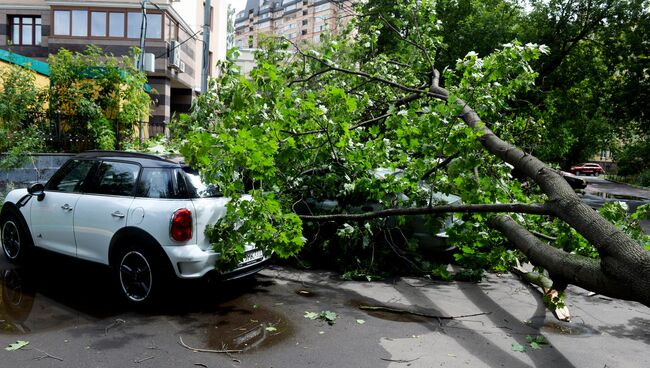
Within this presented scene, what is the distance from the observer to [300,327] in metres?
4.96

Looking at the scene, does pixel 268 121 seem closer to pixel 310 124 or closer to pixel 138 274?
pixel 310 124

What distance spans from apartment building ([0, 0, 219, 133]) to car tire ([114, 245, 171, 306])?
22.2 metres

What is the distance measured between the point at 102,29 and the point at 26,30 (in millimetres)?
5919

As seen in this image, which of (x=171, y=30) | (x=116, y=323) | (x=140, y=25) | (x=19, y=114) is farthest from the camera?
(x=171, y=30)

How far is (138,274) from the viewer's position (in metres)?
5.22

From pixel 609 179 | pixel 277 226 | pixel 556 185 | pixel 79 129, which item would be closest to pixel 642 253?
pixel 556 185

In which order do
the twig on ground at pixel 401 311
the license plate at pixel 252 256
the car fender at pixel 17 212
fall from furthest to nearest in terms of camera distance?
the car fender at pixel 17 212, the license plate at pixel 252 256, the twig on ground at pixel 401 311

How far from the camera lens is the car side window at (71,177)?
596 centimetres

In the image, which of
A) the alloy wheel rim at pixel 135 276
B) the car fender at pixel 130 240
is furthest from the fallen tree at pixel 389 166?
the alloy wheel rim at pixel 135 276

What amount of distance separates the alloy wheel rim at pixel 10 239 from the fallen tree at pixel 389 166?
2878 mm

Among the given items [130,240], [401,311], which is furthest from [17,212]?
[401,311]

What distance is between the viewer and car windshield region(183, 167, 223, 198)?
5316 mm

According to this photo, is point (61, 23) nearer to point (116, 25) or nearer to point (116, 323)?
point (116, 25)

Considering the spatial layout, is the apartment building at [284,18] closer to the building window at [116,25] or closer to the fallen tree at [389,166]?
the building window at [116,25]
